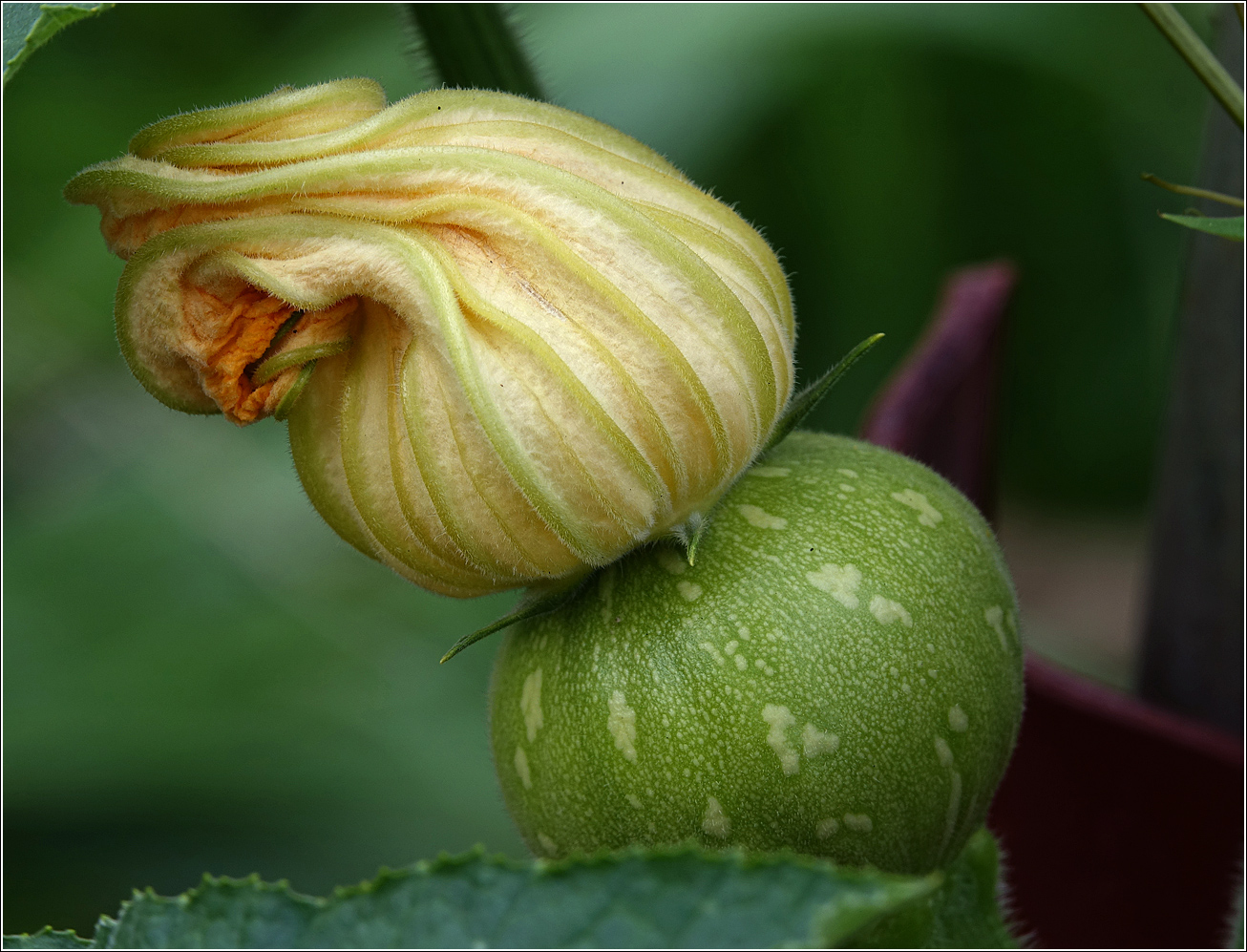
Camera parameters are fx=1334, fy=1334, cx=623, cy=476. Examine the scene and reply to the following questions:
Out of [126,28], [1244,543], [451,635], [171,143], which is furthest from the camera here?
[126,28]

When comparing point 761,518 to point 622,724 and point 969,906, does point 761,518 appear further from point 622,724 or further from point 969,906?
point 969,906

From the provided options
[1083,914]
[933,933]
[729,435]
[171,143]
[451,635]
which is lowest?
[1083,914]

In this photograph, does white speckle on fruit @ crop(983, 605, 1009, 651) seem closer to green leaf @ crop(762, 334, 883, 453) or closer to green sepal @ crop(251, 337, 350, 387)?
green leaf @ crop(762, 334, 883, 453)

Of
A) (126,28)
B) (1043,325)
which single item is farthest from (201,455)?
(1043,325)

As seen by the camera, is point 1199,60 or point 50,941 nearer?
point 50,941

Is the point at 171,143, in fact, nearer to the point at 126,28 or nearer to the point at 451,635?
the point at 451,635

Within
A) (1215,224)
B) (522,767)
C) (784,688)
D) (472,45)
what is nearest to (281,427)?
(472,45)

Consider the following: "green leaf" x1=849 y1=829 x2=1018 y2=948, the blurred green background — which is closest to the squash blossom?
"green leaf" x1=849 y1=829 x2=1018 y2=948
